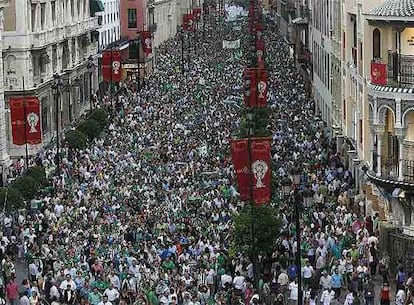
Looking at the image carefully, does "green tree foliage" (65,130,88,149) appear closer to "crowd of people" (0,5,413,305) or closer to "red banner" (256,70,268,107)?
"crowd of people" (0,5,413,305)

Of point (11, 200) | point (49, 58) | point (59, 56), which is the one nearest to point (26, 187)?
point (11, 200)

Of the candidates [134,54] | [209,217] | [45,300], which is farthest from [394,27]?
[134,54]

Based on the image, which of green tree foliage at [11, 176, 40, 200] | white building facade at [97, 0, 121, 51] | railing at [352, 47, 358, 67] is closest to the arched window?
railing at [352, 47, 358, 67]

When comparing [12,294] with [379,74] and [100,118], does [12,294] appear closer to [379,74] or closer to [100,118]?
[379,74]

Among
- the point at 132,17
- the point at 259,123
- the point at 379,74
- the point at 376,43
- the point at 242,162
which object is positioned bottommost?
the point at 259,123

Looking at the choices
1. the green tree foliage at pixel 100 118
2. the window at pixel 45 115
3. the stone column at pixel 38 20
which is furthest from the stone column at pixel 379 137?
the stone column at pixel 38 20

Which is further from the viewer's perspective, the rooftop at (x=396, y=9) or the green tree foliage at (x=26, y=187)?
the green tree foliage at (x=26, y=187)

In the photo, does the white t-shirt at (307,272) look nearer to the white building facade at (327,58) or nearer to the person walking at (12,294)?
the person walking at (12,294)
